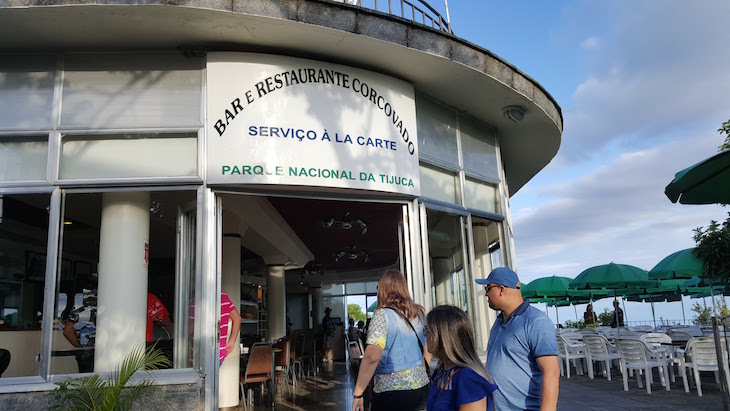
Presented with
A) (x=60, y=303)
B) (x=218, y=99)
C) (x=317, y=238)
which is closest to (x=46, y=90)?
(x=218, y=99)

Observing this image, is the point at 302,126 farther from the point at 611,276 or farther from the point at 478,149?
the point at 611,276

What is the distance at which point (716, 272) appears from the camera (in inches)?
317

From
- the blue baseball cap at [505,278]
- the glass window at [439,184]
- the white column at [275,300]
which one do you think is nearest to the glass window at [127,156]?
the glass window at [439,184]

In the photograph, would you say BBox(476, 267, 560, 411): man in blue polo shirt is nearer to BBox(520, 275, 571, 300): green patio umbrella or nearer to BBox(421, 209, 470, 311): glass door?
BBox(421, 209, 470, 311): glass door

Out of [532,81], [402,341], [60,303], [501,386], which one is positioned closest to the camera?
[501,386]

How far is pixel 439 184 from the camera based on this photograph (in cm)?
692

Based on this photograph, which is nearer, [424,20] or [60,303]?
[60,303]

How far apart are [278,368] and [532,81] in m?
6.84

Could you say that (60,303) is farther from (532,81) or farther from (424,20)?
(532,81)

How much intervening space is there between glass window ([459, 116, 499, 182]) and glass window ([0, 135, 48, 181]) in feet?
16.3

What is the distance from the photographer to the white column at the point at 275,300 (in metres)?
14.9

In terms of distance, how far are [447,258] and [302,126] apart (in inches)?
115

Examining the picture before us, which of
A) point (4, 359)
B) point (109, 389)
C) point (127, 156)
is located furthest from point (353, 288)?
point (109, 389)

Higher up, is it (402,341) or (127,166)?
(127,166)
